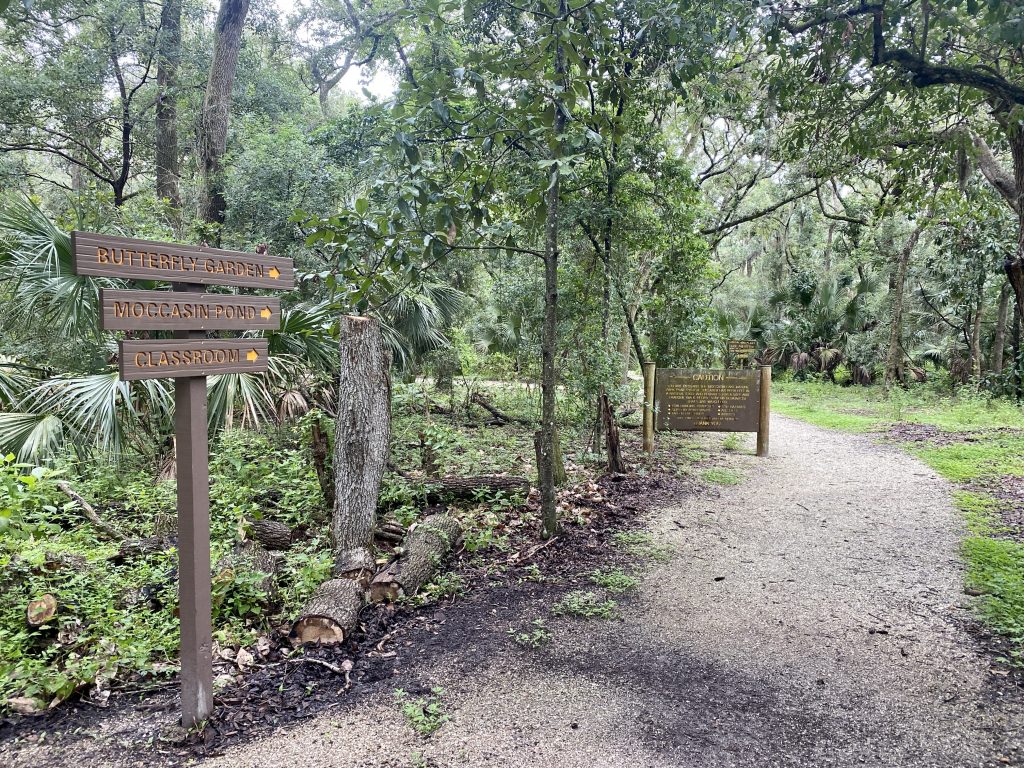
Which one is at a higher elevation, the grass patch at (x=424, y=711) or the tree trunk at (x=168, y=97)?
the tree trunk at (x=168, y=97)

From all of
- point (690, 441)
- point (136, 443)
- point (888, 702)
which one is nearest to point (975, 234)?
point (690, 441)

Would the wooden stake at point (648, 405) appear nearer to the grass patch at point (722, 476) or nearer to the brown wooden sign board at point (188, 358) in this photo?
the grass patch at point (722, 476)

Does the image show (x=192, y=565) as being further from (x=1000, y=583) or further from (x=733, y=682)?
(x=1000, y=583)

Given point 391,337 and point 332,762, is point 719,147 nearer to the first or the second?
point 391,337

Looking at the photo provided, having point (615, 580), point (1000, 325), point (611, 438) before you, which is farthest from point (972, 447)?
point (615, 580)

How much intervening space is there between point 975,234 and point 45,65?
1860cm

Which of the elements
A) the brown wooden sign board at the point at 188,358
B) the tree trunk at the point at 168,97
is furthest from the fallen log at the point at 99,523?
the tree trunk at the point at 168,97

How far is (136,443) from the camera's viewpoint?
5.95 m

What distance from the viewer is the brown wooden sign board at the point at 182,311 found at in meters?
2.52

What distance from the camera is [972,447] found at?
9031mm

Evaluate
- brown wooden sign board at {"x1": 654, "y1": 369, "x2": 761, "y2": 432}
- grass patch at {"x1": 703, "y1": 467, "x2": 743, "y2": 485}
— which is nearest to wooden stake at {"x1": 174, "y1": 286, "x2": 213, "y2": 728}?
grass patch at {"x1": 703, "y1": 467, "x2": 743, "y2": 485}

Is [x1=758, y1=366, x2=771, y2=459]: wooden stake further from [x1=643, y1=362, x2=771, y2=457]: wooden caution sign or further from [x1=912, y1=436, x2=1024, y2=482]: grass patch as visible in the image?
[x1=912, y1=436, x2=1024, y2=482]: grass patch

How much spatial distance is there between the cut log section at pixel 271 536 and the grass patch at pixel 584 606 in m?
2.27

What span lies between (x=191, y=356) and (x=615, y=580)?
10.8ft
